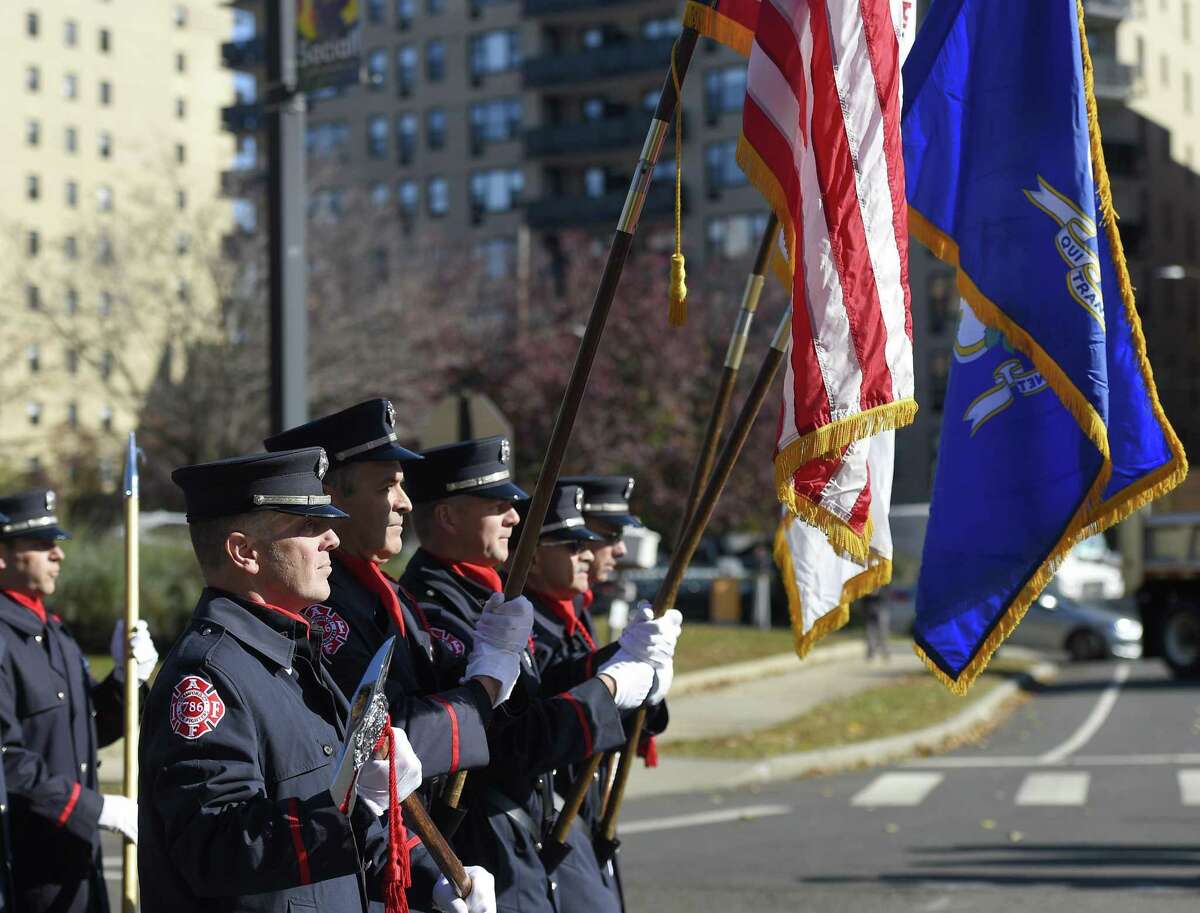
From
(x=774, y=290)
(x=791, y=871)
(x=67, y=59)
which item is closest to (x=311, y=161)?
(x=774, y=290)

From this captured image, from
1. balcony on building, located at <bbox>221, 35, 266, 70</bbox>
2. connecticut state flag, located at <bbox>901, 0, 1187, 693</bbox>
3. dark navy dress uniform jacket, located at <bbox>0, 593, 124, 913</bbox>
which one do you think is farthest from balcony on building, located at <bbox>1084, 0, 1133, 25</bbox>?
dark navy dress uniform jacket, located at <bbox>0, 593, 124, 913</bbox>

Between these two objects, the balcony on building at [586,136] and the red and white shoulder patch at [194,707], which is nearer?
the red and white shoulder patch at [194,707]

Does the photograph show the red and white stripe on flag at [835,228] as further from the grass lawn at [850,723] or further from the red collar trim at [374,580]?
the grass lawn at [850,723]

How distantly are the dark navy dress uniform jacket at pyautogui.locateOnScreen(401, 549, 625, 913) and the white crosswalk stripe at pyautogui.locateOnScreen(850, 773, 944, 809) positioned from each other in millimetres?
8732

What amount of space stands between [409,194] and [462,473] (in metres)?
70.0

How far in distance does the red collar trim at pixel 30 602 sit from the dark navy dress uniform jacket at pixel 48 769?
3 cm

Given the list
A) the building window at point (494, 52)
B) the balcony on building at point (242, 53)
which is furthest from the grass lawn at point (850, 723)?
the balcony on building at point (242, 53)

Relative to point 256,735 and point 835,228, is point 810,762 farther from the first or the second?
point 256,735

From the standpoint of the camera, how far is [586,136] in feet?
228

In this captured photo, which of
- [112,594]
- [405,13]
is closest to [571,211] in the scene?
[405,13]

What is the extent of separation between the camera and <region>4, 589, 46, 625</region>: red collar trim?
6227 mm

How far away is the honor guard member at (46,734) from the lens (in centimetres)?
586

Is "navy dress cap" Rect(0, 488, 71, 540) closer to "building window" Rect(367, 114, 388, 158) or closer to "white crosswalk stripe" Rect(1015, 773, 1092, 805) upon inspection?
"white crosswalk stripe" Rect(1015, 773, 1092, 805)

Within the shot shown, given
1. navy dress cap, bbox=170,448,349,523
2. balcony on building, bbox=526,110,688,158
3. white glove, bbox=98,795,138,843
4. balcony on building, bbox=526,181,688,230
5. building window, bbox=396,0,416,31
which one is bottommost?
white glove, bbox=98,795,138,843
